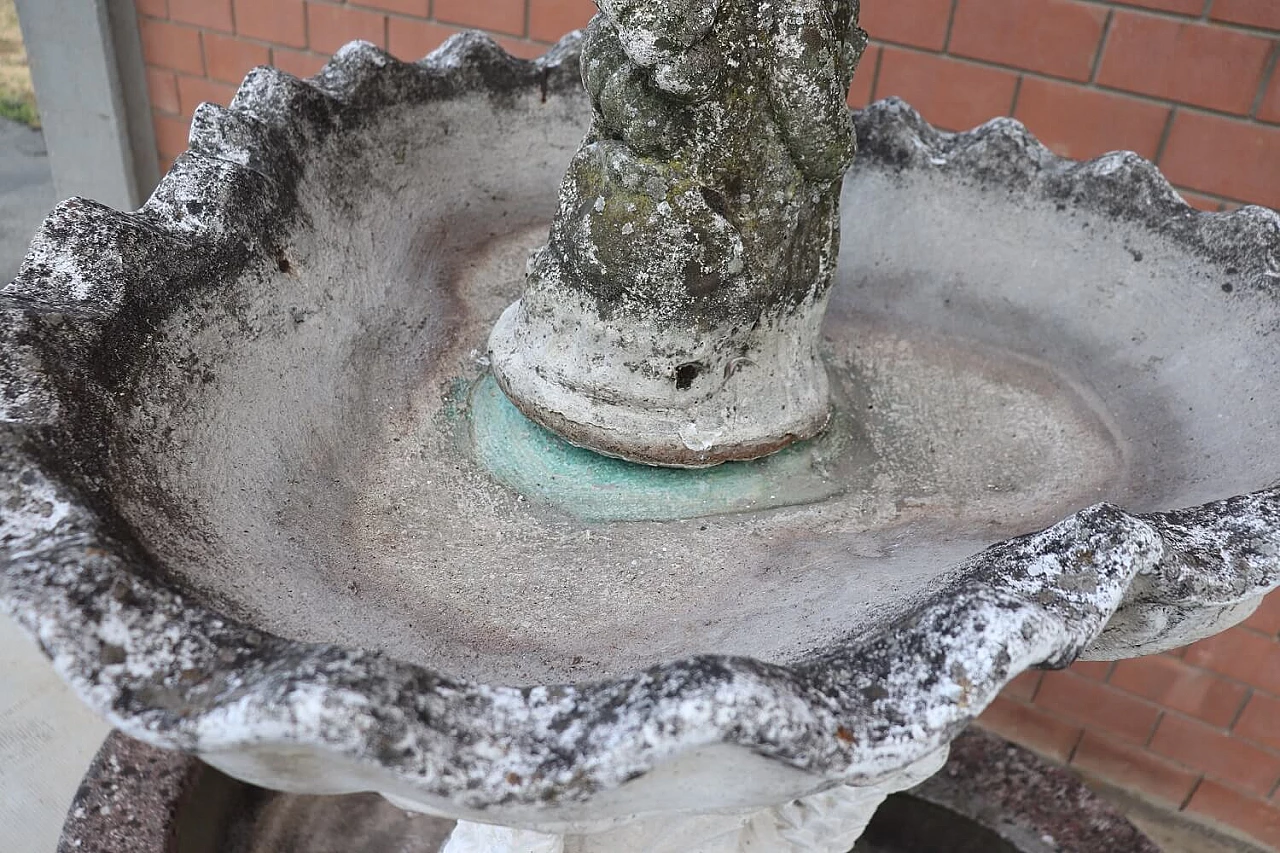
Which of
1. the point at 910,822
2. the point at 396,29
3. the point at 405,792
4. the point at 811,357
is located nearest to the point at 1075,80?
the point at 811,357

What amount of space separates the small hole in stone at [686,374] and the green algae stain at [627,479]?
0.10m

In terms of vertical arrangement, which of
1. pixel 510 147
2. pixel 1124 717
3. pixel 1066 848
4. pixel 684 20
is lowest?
pixel 1124 717

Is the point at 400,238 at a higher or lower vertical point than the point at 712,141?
lower

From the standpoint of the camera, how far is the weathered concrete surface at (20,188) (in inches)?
104

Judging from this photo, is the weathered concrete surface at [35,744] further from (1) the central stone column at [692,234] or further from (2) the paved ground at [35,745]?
(1) the central stone column at [692,234]

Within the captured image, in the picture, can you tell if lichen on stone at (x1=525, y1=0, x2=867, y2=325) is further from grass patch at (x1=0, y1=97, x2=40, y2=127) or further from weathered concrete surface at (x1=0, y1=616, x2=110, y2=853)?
grass patch at (x1=0, y1=97, x2=40, y2=127)

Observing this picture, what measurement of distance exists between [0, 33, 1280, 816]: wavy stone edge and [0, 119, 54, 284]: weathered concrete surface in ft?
7.24

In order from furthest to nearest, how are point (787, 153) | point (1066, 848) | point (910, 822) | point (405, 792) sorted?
point (910, 822) → point (1066, 848) → point (787, 153) → point (405, 792)

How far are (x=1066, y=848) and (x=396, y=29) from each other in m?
1.92

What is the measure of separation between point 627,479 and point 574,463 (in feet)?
0.19

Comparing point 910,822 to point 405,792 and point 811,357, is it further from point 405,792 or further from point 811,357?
point 405,792

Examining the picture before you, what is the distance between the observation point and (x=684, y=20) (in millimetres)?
788

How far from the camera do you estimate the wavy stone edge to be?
20.7 inches

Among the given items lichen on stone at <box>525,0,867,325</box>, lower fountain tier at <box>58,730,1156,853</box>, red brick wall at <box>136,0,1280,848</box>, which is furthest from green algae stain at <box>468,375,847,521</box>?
red brick wall at <box>136,0,1280,848</box>
